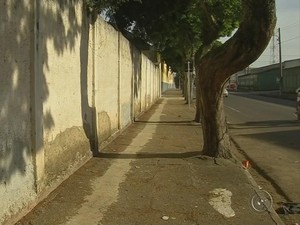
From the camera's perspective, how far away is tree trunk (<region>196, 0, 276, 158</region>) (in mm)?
8562

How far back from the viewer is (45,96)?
6.54m

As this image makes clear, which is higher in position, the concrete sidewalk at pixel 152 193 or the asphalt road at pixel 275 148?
the concrete sidewalk at pixel 152 193

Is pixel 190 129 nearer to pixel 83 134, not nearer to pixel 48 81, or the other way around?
pixel 83 134

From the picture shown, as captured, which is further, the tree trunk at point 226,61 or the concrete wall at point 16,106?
the tree trunk at point 226,61

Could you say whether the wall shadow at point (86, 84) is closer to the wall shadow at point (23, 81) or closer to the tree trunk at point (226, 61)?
the wall shadow at point (23, 81)

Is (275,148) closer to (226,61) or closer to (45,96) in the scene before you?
(226,61)

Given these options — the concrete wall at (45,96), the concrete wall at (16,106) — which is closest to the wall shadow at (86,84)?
the concrete wall at (45,96)

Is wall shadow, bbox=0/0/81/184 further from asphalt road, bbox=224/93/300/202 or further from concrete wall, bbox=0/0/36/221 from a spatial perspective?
asphalt road, bbox=224/93/300/202

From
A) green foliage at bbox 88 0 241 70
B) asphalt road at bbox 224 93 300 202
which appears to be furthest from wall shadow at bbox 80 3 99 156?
green foliage at bbox 88 0 241 70

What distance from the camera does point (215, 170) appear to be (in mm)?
8930

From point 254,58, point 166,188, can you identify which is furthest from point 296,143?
point 166,188

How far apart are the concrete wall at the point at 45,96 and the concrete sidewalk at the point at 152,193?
0.93ft

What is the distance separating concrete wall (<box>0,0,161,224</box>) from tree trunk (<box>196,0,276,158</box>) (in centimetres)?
225

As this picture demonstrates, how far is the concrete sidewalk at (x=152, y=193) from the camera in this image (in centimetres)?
582
